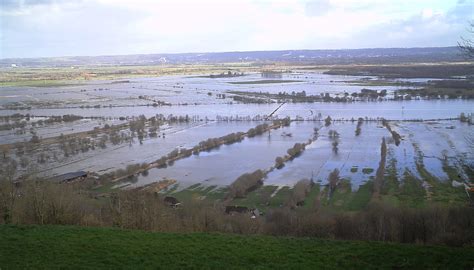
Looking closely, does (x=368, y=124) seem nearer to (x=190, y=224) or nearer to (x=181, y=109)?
(x=181, y=109)

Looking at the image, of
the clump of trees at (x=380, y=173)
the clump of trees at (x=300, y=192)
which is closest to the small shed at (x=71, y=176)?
the clump of trees at (x=300, y=192)

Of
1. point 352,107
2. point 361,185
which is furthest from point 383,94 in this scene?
point 361,185

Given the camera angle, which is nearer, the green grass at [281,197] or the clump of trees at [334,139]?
the green grass at [281,197]

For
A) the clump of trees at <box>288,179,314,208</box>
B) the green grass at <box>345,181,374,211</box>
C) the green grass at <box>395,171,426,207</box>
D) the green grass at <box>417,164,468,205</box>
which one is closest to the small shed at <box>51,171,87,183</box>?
the clump of trees at <box>288,179,314,208</box>

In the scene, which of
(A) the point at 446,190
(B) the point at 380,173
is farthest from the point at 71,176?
(A) the point at 446,190

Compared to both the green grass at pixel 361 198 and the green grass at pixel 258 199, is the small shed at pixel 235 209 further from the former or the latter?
the green grass at pixel 361 198

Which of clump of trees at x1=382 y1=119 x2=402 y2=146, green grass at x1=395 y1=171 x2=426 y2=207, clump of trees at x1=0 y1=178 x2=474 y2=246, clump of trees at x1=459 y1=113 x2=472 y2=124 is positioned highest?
clump of trees at x1=0 y1=178 x2=474 y2=246

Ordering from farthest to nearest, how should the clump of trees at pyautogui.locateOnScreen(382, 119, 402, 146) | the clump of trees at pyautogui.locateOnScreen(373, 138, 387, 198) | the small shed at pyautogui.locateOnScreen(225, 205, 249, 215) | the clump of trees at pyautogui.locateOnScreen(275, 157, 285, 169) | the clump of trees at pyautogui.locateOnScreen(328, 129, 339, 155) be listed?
1. the clump of trees at pyautogui.locateOnScreen(382, 119, 402, 146)
2. the clump of trees at pyautogui.locateOnScreen(328, 129, 339, 155)
3. the clump of trees at pyautogui.locateOnScreen(275, 157, 285, 169)
4. the clump of trees at pyautogui.locateOnScreen(373, 138, 387, 198)
5. the small shed at pyautogui.locateOnScreen(225, 205, 249, 215)

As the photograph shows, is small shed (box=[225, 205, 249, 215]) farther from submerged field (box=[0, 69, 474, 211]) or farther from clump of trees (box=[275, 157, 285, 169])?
clump of trees (box=[275, 157, 285, 169])

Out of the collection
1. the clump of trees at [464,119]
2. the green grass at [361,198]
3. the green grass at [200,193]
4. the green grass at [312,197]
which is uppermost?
the clump of trees at [464,119]

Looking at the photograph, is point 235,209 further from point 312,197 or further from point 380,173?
point 380,173
